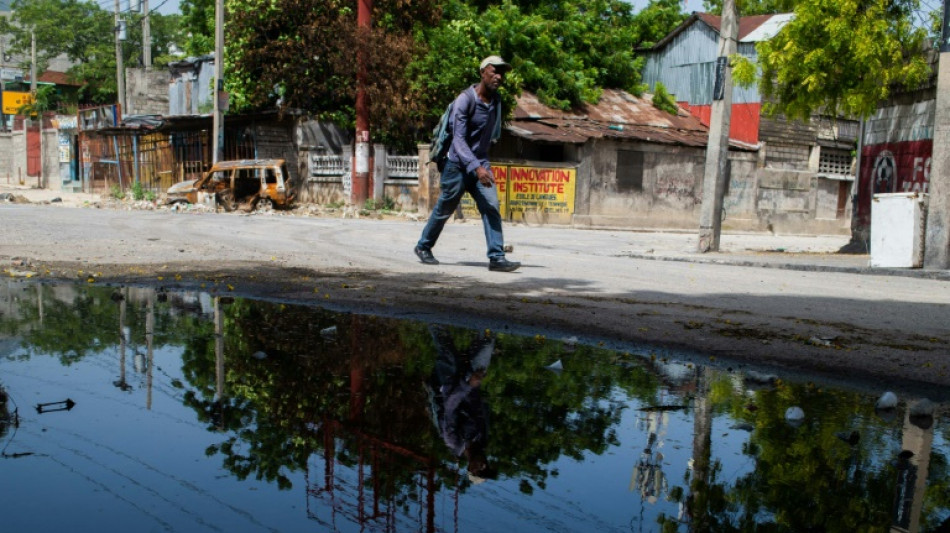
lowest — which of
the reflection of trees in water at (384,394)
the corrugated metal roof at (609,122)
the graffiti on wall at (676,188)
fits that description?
the reflection of trees in water at (384,394)

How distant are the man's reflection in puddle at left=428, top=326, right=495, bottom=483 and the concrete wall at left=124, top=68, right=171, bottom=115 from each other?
38573mm

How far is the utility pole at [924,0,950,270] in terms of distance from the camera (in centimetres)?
1047

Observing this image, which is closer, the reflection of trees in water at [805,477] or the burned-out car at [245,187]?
the reflection of trees in water at [805,477]

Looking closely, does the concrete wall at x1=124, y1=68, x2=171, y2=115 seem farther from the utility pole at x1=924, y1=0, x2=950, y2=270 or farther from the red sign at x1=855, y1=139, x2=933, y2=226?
the utility pole at x1=924, y1=0, x2=950, y2=270

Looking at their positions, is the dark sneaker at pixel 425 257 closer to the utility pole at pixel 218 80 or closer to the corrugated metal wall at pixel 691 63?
the utility pole at pixel 218 80

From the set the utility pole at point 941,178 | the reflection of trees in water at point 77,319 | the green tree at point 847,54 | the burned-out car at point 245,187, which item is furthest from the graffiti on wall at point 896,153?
the burned-out car at point 245,187

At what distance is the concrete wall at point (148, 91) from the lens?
132 ft

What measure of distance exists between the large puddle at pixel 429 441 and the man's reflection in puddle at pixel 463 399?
0.04ft

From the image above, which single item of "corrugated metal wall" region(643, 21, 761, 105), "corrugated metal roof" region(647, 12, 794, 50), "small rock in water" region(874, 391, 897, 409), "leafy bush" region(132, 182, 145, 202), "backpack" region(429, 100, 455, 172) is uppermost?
"corrugated metal roof" region(647, 12, 794, 50)

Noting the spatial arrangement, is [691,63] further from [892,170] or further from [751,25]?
[892,170]

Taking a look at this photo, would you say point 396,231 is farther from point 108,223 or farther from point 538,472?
point 538,472

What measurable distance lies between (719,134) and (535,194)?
13.0m

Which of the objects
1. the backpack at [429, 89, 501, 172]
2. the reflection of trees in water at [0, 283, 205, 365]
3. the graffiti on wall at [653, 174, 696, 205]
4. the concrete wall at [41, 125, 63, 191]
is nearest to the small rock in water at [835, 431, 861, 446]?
the reflection of trees in water at [0, 283, 205, 365]

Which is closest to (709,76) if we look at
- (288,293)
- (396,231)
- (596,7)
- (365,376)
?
(596,7)
